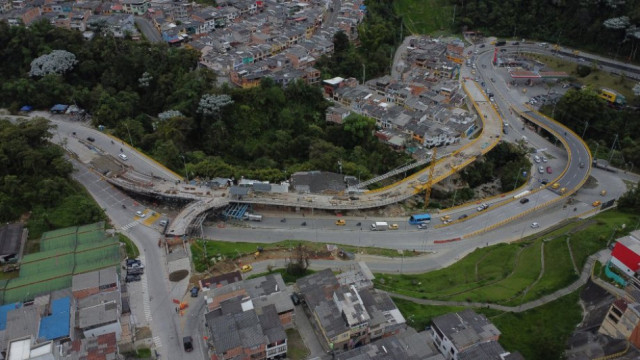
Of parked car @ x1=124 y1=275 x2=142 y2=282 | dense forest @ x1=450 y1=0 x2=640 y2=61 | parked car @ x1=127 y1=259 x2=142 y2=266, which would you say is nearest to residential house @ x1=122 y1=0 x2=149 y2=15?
dense forest @ x1=450 y1=0 x2=640 y2=61

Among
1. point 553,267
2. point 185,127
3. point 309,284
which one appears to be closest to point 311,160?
point 185,127

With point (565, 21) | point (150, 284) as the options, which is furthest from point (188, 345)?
point (565, 21)

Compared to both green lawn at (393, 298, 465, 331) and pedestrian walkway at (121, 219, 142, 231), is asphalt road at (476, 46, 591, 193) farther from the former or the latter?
pedestrian walkway at (121, 219, 142, 231)

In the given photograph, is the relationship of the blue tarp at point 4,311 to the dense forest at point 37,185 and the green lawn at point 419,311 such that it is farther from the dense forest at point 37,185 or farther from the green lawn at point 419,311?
the green lawn at point 419,311

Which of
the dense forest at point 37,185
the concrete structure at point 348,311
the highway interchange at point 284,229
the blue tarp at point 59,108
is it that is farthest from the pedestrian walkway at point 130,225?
the blue tarp at point 59,108

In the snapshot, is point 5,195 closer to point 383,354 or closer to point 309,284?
point 309,284

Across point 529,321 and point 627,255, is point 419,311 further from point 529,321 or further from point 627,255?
point 627,255
